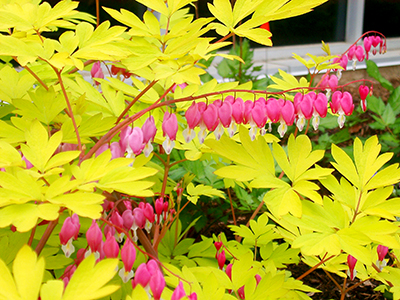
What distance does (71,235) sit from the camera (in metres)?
0.70

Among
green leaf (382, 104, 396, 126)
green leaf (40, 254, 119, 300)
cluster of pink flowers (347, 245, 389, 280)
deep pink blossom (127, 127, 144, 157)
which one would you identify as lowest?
cluster of pink flowers (347, 245, 389, 280)

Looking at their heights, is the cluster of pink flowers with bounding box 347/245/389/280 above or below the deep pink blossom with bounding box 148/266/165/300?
below

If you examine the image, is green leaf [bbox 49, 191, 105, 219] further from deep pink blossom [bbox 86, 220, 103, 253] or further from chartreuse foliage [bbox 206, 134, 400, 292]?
chartreuse foliage [bbox 206, 134, 400, 292]

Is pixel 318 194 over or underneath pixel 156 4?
underneath

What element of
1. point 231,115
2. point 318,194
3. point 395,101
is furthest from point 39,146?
point 395,101

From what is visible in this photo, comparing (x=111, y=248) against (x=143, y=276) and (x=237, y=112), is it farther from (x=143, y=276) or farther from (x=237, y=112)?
(x=237, y=112)

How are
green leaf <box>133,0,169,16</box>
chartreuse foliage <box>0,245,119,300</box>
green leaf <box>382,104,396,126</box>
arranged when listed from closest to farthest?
chartreuse foliage <box>0,245,119,300</box> < green leaf <box>133,0,169,16</box> < green leaf <box>382,104,396,126</box>

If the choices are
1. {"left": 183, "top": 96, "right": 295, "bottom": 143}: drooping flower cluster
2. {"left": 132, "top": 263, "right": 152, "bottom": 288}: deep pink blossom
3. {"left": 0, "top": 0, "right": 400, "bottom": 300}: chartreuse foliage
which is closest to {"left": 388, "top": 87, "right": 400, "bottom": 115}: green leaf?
{"left": 0, "top": 0, "right": 400, "bottom": 300}: chartreuse foliage

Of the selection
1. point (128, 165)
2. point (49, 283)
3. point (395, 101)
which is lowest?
point (395, 101)

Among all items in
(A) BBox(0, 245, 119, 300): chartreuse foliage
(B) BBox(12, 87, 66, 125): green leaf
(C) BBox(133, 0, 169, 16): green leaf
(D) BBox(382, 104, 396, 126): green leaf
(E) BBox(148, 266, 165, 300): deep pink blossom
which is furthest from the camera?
(D) BBox(382, 104, 396, 126): green leaf

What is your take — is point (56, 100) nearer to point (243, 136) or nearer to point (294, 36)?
point (243, 136)

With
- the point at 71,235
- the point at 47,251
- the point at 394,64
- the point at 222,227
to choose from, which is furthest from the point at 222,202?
the point at 394,64

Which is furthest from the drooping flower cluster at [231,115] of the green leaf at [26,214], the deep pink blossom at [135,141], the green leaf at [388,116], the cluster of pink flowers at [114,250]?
the green leaf at [388,116]

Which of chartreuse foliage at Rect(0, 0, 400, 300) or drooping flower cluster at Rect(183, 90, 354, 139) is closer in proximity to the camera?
chartreuse foliage at Rect(0, 0, 400, 300)
